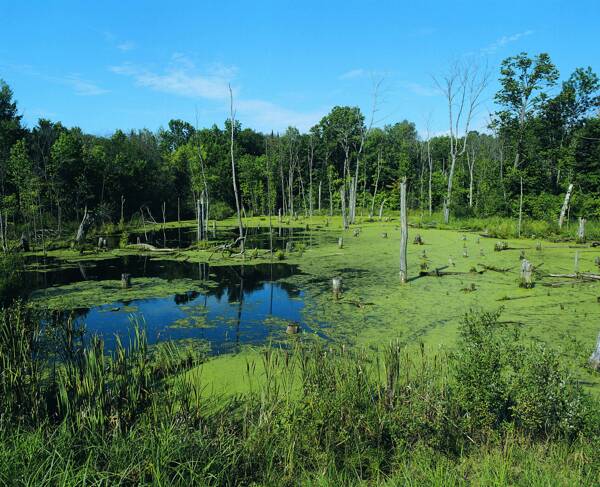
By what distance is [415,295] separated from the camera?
463 inches

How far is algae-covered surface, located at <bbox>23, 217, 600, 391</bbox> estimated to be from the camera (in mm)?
8000

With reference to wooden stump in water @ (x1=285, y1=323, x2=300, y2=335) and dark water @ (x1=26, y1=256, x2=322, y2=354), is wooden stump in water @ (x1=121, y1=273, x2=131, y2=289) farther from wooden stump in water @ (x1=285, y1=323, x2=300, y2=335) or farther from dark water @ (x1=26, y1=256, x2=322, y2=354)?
wooden stump in water @ (x1=285, y1=323, x2=300, y2=335)

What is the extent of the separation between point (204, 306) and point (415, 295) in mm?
5891

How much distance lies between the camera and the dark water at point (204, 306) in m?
9.05

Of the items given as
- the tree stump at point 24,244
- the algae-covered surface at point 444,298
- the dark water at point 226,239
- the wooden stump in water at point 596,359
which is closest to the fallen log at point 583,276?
the algae-covered surface at point 444,298

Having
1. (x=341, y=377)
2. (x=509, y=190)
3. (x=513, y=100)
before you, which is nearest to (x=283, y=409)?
(x=341, y=377)

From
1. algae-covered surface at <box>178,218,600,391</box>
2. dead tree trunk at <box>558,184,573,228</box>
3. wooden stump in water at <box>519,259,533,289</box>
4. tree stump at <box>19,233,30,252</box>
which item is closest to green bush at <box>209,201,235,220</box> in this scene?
tree stump at <box>19,233,30,252</box>

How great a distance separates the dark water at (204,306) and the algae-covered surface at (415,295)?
0.60ft

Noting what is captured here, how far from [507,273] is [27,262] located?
1875cm

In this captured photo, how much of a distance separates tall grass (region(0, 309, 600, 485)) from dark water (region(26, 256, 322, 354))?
1361 mm

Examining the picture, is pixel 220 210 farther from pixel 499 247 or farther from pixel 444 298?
pixel 444 298

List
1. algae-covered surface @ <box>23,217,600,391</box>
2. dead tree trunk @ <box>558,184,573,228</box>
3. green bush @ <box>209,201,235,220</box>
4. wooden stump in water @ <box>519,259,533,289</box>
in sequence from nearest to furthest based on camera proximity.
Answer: algae-covered surface @ <box>23,217,600,391</box>, wooden stump in water @ <box>519,259,533,289</box>, dead tree trunk @ <box>558,184,573,228</box>, green bush @ <box>209,201,235,220</box>

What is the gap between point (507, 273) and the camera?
555 inches

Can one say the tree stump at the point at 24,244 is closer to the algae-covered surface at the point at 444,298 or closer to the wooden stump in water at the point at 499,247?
the algae-covered surface at the point at 444,298
